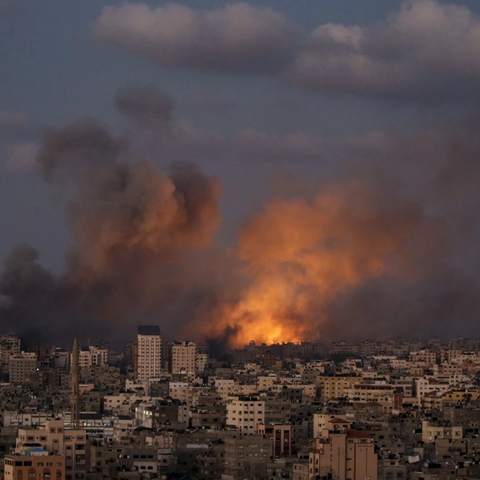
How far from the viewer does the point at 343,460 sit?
40406 millimetres

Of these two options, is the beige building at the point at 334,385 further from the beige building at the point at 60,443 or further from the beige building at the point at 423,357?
the beige building at the point at 60,443

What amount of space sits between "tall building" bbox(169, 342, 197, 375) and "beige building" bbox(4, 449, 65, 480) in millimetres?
60504

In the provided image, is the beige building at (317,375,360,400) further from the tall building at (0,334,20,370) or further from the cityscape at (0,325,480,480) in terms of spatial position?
the tall building at (0,334,20,370)

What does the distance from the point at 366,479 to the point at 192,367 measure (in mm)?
59115

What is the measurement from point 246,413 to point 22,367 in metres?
34.5

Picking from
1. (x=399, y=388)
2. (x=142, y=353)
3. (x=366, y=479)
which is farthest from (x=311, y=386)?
(x=366, y=479)

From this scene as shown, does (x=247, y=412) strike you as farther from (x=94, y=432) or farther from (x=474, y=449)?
(x=474, y=449)

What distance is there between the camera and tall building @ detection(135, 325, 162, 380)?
99.3m

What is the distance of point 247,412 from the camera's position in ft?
184

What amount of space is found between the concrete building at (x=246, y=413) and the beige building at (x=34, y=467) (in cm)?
1729

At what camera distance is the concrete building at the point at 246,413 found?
181 feet

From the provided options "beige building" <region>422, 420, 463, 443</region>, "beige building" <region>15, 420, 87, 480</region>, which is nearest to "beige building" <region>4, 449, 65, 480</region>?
"beige building" <region>15, 420, 87, 480</region>

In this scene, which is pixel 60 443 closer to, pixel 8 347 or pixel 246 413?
pixel 246 413

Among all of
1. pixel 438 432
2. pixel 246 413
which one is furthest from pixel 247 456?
pixel 246 413
